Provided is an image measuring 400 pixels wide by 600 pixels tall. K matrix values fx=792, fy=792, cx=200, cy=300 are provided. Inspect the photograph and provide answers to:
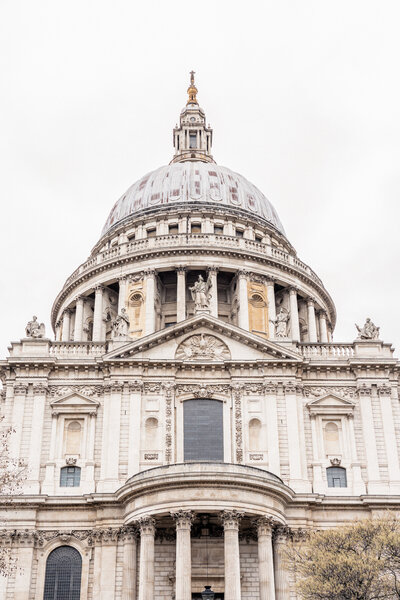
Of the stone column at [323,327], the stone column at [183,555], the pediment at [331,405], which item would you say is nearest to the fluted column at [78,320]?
the stone column at [323,327]

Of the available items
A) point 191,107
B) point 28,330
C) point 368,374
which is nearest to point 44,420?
point 28,330

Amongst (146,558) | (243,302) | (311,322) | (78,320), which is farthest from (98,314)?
(146,558)

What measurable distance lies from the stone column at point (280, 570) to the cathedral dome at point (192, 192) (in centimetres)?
3341

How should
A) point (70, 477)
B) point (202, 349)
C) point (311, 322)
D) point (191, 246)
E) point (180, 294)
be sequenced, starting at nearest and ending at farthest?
point (70, 477) → point (202, 349) → point (180, 294) → point (191, 246) → point (311, 322)

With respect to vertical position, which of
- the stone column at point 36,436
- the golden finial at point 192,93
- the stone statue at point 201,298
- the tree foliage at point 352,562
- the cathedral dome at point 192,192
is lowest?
the tree foliage at point 352,562

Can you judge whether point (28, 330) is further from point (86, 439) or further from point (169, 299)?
point (169, 299)

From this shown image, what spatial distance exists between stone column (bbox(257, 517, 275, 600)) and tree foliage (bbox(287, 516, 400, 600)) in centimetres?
273

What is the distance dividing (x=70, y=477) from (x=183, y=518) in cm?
863

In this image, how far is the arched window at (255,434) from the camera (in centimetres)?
4278

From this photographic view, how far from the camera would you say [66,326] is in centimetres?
6284

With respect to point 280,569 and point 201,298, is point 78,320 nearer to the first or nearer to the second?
point 201,298

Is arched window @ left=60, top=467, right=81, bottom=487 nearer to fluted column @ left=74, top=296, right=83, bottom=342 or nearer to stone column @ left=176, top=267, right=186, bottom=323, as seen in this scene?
stone column @ left=176, top=267, right=186, bottom=323

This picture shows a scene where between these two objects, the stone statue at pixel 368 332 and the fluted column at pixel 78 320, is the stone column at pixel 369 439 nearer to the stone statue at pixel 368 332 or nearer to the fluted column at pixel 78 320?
the stone statue at pixel 368 332

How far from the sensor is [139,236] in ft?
209
